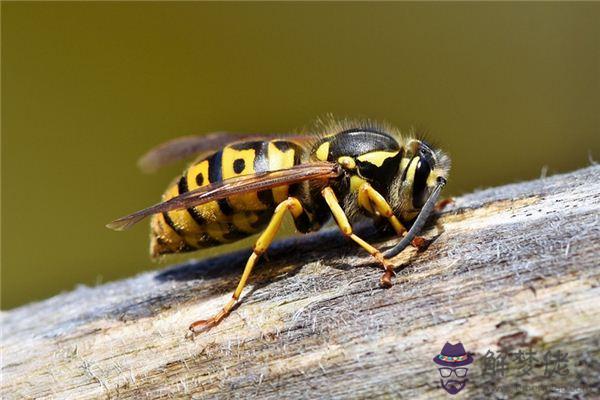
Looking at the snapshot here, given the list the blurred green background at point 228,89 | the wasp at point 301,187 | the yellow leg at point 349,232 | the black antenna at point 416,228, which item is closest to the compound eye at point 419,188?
the wasp at point 301,187

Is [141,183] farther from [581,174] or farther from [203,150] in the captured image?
[581,174]

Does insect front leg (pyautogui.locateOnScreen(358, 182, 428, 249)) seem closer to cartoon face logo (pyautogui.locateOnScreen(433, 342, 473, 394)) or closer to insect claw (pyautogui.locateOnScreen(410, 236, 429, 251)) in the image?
insect claw (pyautogui.locateOnScreen(410, 236, 429, 251))

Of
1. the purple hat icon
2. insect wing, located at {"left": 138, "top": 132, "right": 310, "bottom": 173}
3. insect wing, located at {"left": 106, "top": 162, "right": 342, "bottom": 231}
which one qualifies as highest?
insect wing, located at {"left": 138, "top": 132, "right": 310, "bottom": 173}

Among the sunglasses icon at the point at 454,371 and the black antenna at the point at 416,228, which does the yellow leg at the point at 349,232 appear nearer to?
the black antenna at the point at 416,228

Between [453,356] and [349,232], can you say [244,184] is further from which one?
[453,356]

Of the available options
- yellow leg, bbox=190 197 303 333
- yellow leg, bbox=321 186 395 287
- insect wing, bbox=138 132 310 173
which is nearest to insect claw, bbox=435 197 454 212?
yellow leg, bbox=321 186 395 287

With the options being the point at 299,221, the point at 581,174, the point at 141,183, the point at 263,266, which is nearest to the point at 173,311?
the point at 263,266

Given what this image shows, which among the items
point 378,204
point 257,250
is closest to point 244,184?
point 257,250
